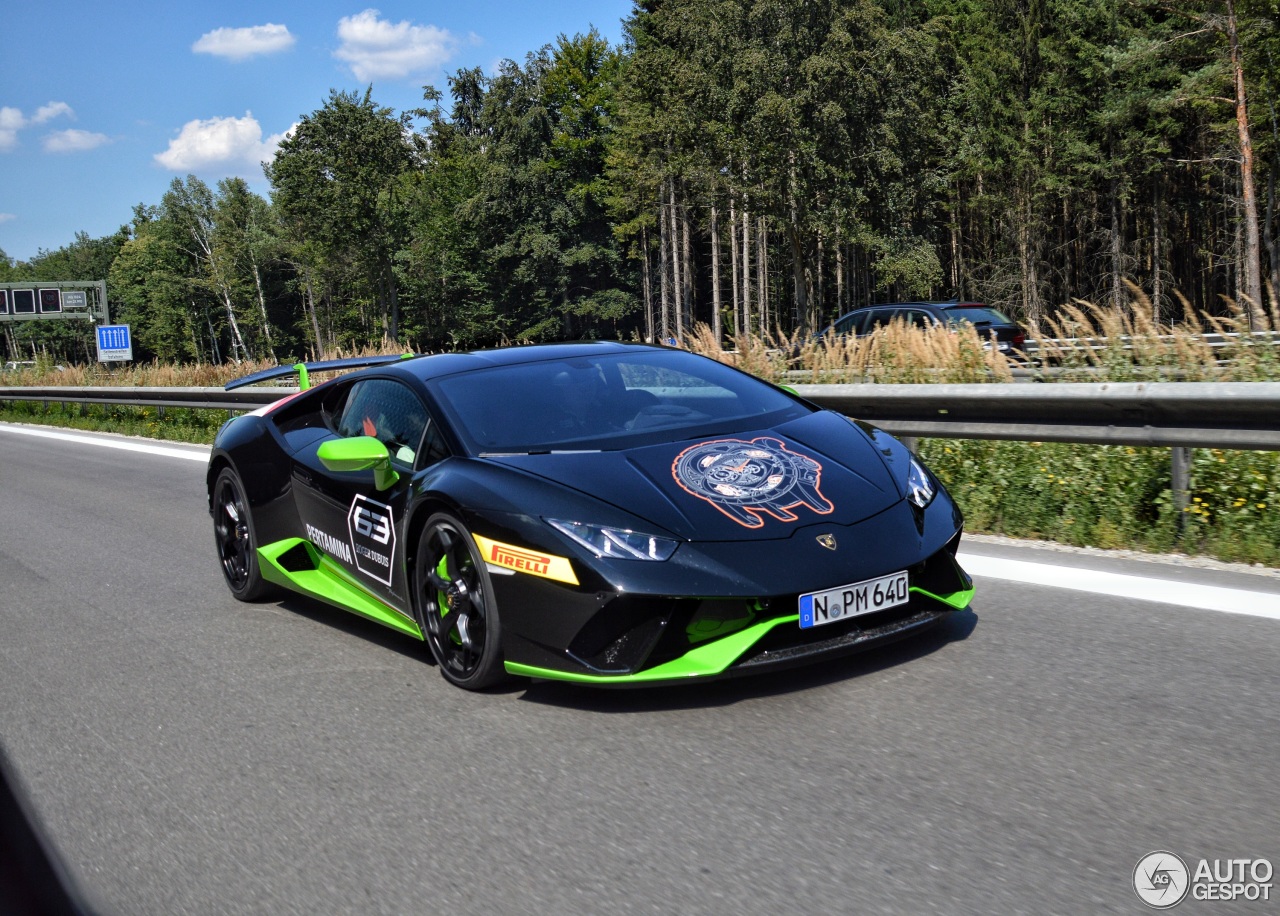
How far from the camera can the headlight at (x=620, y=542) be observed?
153 inches

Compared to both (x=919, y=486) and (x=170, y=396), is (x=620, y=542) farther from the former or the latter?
(x=170, y=396)

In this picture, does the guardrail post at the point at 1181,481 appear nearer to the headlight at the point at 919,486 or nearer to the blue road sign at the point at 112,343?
the headlight at the point at 919,486

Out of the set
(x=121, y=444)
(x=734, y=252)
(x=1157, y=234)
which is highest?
(x=734, y=252)

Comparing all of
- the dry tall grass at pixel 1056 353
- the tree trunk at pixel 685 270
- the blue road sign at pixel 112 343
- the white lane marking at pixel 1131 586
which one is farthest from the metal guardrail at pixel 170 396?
the tree trunk at pixel 685 270

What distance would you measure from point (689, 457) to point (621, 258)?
6485 centimetres

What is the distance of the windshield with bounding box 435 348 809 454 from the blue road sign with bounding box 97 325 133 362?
34.2m

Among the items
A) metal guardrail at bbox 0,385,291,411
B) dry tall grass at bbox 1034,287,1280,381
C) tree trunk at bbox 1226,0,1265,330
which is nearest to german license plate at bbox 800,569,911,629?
dry tall grass at bbox 1034,287,1280,381

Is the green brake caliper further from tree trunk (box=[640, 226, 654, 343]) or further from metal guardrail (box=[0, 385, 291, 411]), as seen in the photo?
tree trunk (box=[640, 226, 654, 343])

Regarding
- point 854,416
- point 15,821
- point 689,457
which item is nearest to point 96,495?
point 854,416

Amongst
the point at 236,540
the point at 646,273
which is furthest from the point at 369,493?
the point at 646,273

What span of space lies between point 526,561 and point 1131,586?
2.74 meters

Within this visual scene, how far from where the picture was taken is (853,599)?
3.92 m

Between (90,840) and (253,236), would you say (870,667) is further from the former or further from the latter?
(253,236)

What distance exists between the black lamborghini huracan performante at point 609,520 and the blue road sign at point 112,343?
34.0 metres
